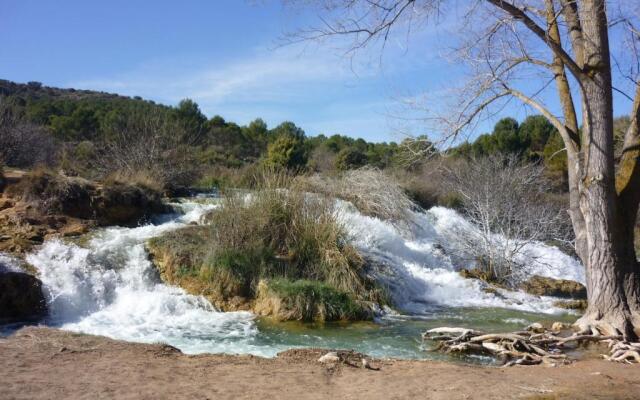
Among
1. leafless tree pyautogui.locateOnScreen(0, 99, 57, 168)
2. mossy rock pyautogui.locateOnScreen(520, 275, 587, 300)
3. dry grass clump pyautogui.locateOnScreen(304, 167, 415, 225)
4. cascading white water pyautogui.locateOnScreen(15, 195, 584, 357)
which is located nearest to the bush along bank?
cascading white water pyautogui.locateOnScreen(15, 195, 584, 357)

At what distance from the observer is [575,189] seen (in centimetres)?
895

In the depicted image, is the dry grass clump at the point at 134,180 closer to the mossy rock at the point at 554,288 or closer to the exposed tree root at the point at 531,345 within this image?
the exposed tree root at the point at 531,345

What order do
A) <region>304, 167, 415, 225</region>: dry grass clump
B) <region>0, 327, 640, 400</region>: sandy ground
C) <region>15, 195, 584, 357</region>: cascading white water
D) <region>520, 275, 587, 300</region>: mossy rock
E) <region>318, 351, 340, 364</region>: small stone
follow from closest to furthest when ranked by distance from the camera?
<region>0, 327, 640, 400</region>: sandy ground, <region>318, 351, 340, 364</region>: small stone, <region>15, 195, 584, 357</region>: cascading white water, <region>520, 275, 587, 300</region>: mossy rock, <region>304, 167, 415, 225</region>: dry grass clump

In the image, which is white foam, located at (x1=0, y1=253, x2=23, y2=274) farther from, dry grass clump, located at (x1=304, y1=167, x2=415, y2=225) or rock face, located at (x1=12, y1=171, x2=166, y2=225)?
dry grass clump, located at (x1=304, y1=167, x2=415, y2=225)

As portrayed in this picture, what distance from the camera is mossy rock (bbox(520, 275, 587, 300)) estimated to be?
1596 cm

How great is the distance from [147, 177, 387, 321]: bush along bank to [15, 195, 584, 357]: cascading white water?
459 mm

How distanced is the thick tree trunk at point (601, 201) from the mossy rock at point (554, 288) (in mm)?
7583

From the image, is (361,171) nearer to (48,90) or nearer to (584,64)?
(584,64)

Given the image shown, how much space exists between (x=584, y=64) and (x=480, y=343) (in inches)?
172

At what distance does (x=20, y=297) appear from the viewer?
10.2 m

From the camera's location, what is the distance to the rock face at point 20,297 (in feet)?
32.5

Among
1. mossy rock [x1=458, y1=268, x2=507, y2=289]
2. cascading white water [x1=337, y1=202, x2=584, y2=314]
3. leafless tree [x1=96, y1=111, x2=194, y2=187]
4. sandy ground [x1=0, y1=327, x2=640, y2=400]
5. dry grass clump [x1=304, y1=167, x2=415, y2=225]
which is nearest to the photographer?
sandy ground [x1=0, y1=327, x2=640, y2=400]

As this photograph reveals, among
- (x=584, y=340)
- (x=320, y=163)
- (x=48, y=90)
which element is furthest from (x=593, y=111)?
(x=48, y=90)

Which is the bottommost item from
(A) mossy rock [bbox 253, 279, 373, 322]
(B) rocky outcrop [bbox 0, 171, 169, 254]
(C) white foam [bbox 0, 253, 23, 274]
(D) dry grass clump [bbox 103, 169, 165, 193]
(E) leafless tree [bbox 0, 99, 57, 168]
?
(A) mossy rock [bbox 253, 279, 373, 322]
